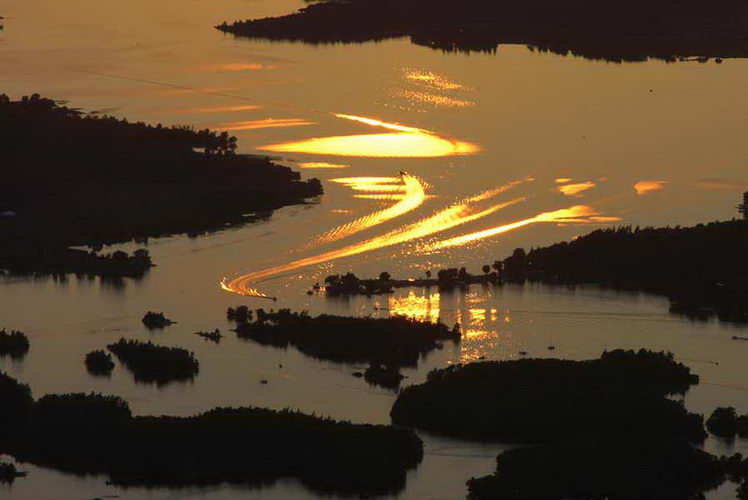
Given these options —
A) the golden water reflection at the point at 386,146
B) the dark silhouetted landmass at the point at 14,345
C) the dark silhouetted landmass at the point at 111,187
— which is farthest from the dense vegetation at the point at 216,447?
the golden water reflection at the point at 386,146

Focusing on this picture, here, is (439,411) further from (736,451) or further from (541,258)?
(541,258)

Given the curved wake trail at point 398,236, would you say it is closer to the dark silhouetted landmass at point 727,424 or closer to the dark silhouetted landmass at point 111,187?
the dark silhouetted landmass at point 111,187

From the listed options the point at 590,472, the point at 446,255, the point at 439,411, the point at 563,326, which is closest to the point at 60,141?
the point at 446,255

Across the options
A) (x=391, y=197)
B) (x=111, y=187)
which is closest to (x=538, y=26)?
(x=391, y=197)

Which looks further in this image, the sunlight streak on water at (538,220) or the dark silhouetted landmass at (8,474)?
the sunlight streak on water at (538,220)

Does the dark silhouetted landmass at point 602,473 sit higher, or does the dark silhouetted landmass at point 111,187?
the dark silhouetted landmass at point 111,187
